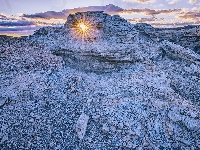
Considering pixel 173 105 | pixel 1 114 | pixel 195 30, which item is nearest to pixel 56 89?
pixel 1 114

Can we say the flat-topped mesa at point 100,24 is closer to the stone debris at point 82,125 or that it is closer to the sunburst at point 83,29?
the sunburst at point 83,29

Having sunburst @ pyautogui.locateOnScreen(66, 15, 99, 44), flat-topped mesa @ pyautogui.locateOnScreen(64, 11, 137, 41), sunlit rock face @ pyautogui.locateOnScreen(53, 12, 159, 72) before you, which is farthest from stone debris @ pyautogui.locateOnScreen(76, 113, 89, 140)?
flat-topped mesa @ pyautogui.locateOnScreen(64, 11, 137, 41)

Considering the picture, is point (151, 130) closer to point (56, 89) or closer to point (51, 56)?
point (56, 89)

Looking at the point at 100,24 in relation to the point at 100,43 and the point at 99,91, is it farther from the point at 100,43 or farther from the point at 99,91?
the point at 99,91

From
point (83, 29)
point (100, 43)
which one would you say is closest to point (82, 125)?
point (100, 43)

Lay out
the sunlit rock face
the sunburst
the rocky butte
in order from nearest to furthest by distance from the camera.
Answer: the rocky butte → the sunlit rock face → the sunburst

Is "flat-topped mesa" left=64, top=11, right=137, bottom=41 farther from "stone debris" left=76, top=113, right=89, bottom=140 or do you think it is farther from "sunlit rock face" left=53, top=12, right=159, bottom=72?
"stone debris" left=76, top=113, right=89, bottom=140
